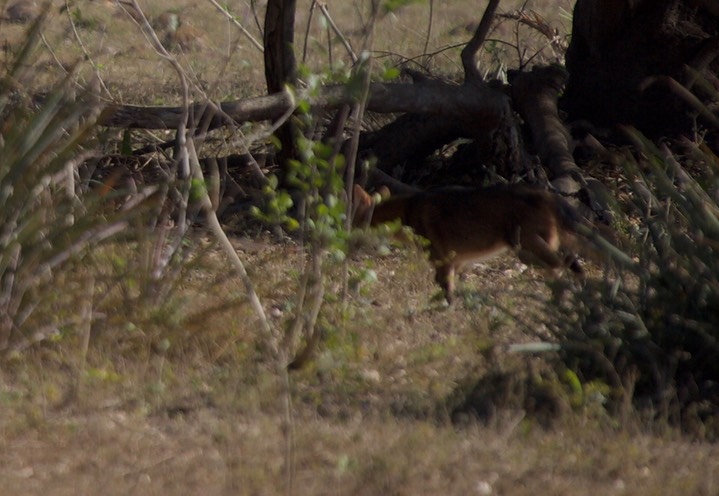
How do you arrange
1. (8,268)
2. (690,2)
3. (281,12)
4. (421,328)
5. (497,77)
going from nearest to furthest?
1. (8,268)
2. (421,328)
3. (281,12)
4. (690,2)
5. (497,77)

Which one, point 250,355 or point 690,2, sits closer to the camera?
point 250,355

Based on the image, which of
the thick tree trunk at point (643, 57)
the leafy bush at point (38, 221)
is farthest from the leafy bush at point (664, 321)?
the thick tree trunk at point (643, 57)

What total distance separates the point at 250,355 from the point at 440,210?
2.37 meters

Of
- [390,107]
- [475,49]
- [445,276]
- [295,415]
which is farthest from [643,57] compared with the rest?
[295,415]

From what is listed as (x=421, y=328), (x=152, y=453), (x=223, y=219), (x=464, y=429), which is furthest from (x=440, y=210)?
(x=152, y=453)

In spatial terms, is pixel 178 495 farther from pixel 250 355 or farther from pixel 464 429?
pixel 250 355

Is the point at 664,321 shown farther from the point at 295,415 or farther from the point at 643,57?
the point at 643,57

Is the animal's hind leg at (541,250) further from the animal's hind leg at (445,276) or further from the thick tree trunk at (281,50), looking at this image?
the thick tree trunk at (281,50)

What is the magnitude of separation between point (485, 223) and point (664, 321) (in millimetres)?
2341

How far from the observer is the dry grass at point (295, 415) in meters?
3.65

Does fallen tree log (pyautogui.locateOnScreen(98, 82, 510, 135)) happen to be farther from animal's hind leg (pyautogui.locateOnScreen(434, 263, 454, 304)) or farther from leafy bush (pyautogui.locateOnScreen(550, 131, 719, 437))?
leafy bush (pyautogui.locateOnScreen(550, 131, 719, 437))

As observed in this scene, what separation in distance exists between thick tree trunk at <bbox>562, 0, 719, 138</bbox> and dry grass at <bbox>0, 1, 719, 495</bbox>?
3.42 m

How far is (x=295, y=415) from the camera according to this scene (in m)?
4.55

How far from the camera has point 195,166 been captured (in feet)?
17.6
